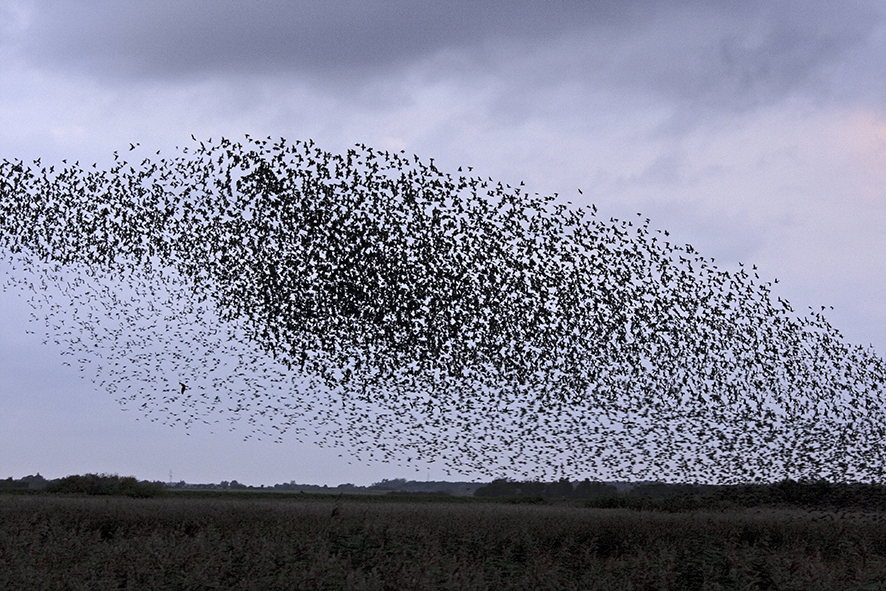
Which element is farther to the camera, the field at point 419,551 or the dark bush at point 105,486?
the dark bush at point 105,486

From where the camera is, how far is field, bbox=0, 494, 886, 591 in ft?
30.5

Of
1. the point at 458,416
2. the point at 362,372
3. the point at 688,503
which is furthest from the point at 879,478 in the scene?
Result: the point at 362,372

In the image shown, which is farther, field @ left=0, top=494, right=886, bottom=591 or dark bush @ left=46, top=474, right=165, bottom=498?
dark bush @ left=46, top=474, right=165, bottom=498

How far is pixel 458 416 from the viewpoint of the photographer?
19.4 meters

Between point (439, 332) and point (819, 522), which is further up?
point (439, 332)

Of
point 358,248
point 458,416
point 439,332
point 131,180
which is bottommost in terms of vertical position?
point 458,416

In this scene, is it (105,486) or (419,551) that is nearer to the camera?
(419,551)

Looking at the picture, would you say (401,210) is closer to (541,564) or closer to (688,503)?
(541,564)

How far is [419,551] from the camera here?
40.2ft

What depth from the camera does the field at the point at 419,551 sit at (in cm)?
930

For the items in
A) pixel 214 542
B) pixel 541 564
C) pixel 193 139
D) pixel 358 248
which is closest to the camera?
pixel 541 564

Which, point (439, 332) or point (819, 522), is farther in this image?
point (819, 522)

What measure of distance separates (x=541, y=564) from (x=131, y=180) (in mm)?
13488

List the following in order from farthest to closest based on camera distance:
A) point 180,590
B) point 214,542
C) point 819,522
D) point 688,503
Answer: point 688,503 < point 819,522 < point 214,542 < point 180,590
